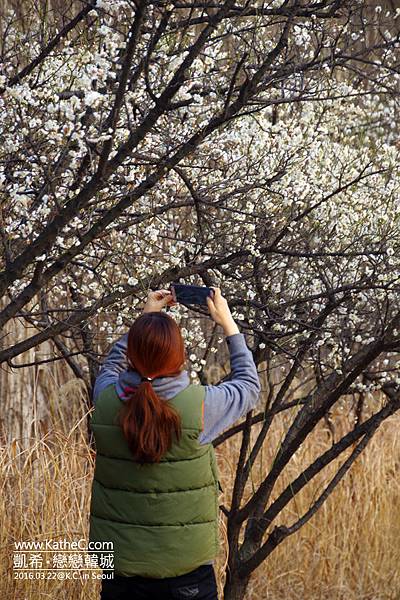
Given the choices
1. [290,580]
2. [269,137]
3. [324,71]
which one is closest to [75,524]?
[290,580]

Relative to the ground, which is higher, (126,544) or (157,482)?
(157,482)

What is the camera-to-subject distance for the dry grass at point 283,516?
456 centimetres

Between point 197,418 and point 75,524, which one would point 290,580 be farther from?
point 197,418

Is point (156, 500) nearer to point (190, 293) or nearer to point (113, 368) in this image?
point (113, 368)

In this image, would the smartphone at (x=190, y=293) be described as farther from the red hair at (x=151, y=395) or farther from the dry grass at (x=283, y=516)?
the dry grass at (x=283, y=516)

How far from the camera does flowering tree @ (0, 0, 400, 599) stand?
10.9ft

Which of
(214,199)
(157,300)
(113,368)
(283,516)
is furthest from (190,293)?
(283,516)

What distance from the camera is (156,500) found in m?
2.80

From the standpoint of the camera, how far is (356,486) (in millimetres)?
6203

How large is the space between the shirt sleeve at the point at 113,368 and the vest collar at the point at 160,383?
15cm

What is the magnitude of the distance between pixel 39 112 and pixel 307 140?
5.62 ft

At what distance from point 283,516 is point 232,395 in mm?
3437

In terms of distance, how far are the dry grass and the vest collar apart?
73.9 inches

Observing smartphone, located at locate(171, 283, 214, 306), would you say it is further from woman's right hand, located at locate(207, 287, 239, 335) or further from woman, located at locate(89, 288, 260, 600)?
woman, located at locate(89, 288, 260, 600)
